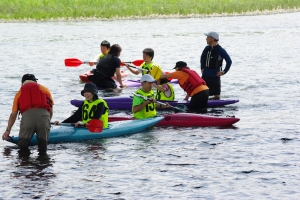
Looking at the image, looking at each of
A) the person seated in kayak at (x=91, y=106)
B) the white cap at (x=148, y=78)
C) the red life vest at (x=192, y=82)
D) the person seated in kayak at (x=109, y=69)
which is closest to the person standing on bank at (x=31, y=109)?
the person seated in kayak at (x=91, y=106)

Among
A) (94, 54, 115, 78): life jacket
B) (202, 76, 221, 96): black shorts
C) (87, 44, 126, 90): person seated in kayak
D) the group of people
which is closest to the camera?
the group of people

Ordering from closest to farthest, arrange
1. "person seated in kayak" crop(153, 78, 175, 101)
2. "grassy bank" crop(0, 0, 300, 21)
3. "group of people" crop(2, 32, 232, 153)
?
1. "group of people" crop(2, 32, 232, 153)
2. "person seated in kayak" crop(153, 78, 175, 101)
3. "grassy bank" crop(0, 0, 300, 21)

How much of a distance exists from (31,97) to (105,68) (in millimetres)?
7388

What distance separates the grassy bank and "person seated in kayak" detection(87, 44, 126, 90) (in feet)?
88.6

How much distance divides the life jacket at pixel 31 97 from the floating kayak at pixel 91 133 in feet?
3.27

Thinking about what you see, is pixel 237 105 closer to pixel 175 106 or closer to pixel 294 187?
pixel 175 106

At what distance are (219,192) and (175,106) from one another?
536 centimetres

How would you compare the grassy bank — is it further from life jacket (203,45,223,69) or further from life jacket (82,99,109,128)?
life jacket (82,99,109,128)

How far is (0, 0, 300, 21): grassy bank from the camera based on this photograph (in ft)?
151

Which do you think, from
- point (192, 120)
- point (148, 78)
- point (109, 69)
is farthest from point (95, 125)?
point (109, 69)

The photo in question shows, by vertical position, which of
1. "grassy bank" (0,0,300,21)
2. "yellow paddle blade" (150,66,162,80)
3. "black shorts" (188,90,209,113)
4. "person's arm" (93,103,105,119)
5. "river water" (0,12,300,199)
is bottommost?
"river water" (0,12,300,199)

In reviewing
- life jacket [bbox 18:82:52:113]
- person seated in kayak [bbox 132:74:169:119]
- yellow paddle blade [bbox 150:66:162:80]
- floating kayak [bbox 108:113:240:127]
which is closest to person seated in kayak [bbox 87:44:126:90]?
yellow paddle blade [bbox 150:66:162:80]

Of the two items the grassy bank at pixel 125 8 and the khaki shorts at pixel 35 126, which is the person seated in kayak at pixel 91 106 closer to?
the khaki shorts at pixel 35 126

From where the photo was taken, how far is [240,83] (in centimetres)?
2170
